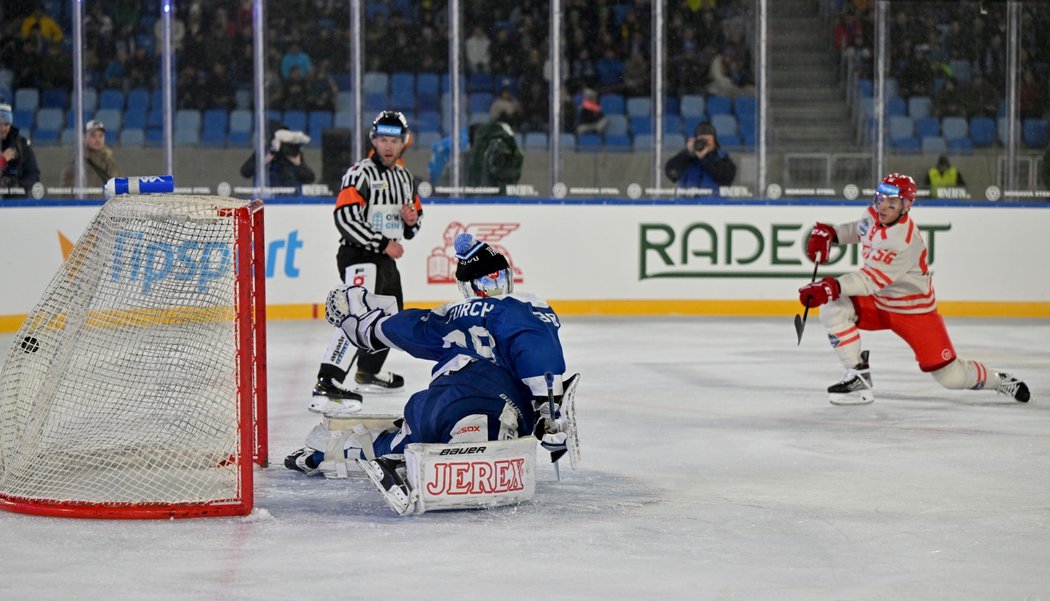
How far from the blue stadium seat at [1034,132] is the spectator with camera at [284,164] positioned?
16.2 feet

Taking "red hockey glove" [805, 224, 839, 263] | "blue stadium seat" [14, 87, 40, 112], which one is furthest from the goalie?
"blue stadium seat" [14, 87, 40, 112]

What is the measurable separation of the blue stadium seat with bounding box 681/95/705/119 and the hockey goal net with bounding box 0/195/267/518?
6124mm

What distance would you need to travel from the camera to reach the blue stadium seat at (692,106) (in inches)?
438

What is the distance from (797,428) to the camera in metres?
6.47

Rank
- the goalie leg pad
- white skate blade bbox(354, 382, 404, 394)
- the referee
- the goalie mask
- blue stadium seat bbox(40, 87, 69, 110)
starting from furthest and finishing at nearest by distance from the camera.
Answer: blue stadium seat bbox(40, 87, 69, 110) < white skate blade bbox(354, 382, 404, 394) < the referee < the goalie mask < the goalie leg pad

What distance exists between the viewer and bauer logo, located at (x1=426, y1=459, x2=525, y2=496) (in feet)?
15.0

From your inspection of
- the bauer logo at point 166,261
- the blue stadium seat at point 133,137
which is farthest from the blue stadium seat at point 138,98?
the bauer logo at point 166,261

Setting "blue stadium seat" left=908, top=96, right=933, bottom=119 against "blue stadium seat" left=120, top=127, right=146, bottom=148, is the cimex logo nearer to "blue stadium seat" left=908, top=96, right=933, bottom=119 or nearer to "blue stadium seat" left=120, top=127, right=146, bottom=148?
"blue stadium seat" left=120, top=127, right=146, bottom=148

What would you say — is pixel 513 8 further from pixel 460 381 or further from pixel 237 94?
pixel 460 381

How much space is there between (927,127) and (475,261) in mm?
7160

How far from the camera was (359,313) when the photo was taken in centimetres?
500

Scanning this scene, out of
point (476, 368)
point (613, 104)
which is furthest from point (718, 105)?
point (476, 368)

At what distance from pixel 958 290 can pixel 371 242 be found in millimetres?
5412

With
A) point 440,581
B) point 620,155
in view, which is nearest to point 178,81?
point 620,155
